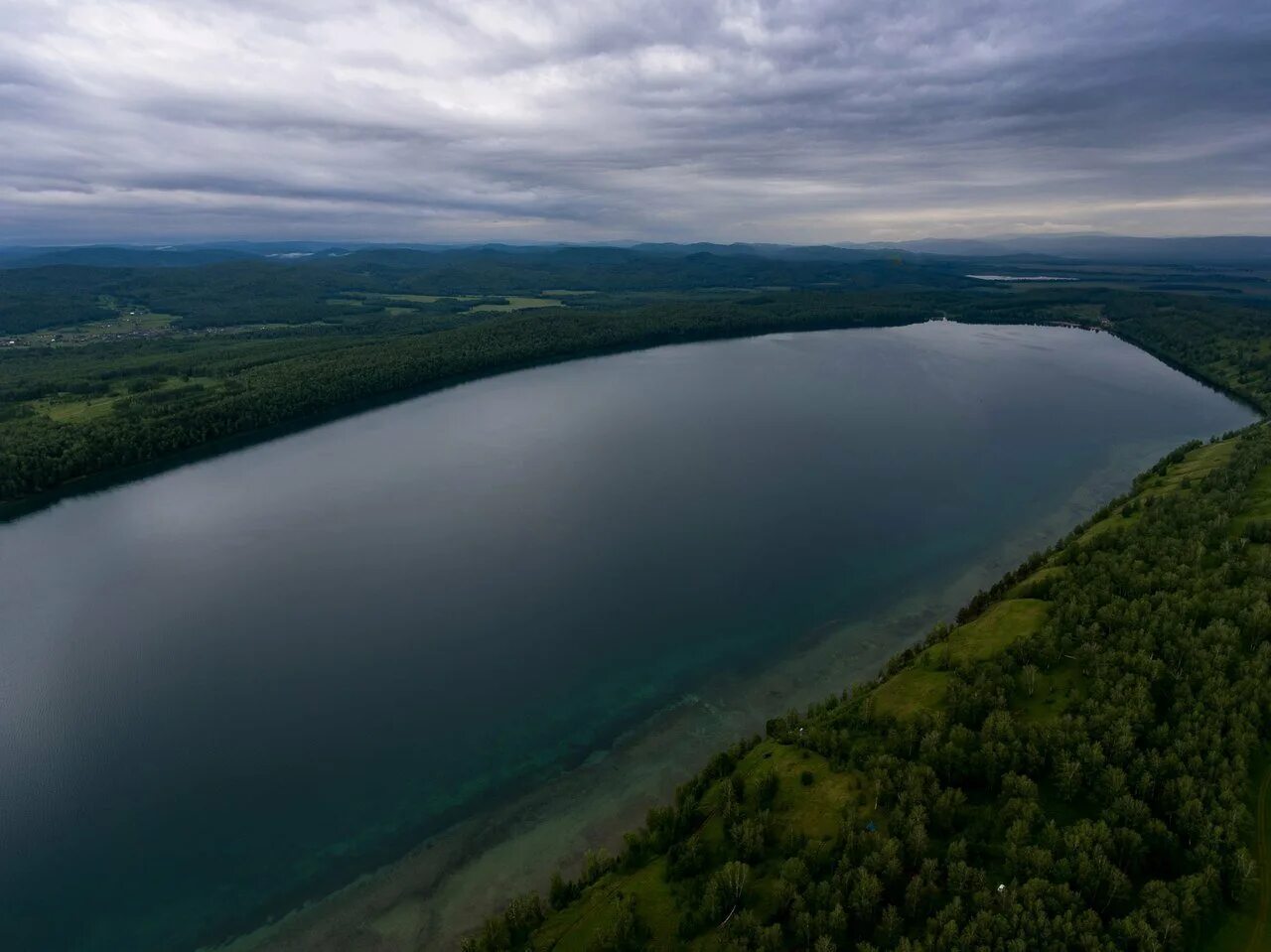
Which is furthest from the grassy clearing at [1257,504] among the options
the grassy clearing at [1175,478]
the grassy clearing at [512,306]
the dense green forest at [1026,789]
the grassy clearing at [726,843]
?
the grassy clearing at [512,306]

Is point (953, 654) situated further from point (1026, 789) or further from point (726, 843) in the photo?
point (726, 843)

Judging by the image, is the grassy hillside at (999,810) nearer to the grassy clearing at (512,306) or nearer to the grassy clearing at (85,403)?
the grassy clearing at (85,403)

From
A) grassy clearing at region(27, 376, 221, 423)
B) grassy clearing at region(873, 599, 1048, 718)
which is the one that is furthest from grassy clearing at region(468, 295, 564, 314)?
Answer: grassy clearing at region(873, 599, 1048, 718)

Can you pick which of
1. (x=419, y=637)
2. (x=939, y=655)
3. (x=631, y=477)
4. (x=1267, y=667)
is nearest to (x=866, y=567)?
(x=939, y=655)

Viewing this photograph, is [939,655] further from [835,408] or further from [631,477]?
[835,408]

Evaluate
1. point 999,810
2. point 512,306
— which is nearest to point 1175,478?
point 999,810
